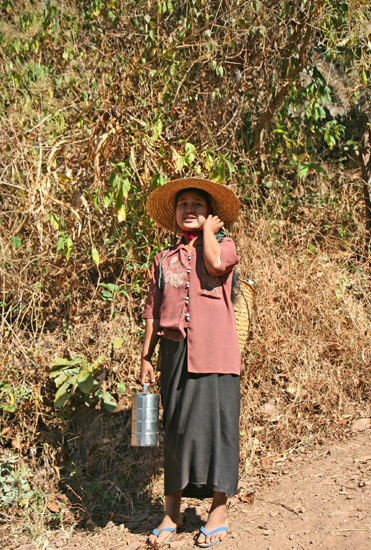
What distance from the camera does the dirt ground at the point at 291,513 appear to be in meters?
2.50

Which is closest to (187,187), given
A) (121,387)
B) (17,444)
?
(121,387)

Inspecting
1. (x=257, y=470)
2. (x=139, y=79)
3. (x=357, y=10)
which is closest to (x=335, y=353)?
(x=257, y=470)

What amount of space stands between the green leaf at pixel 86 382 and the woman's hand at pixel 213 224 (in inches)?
52.4

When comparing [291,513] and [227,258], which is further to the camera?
[291,513]

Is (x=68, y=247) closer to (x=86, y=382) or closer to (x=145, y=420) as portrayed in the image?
(x=86, y=382)

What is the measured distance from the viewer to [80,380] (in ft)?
11.2

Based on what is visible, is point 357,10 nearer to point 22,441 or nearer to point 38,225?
point 38,225

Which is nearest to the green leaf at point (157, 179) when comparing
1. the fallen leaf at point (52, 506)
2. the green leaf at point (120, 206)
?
the green leaf at point (120, 206)

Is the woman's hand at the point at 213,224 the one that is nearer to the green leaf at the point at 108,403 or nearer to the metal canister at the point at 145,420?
the metal canister at the point at 145,420

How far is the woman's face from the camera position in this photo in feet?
9.20

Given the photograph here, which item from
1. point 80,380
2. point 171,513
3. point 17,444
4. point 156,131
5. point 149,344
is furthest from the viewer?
point 156,131

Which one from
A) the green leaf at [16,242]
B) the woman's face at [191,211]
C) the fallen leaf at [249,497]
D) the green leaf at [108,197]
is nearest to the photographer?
the woman's face at [191,211]

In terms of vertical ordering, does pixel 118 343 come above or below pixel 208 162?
below

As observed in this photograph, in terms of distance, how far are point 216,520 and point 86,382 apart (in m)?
1.24
